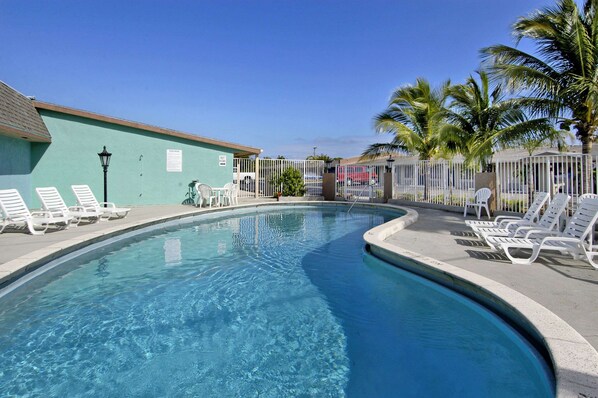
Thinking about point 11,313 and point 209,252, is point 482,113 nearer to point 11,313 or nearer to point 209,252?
point 209,252

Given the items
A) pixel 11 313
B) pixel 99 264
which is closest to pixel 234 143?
pixel 99 264

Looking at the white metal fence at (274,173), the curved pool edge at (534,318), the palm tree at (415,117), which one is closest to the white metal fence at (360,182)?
the white metal fence at (274,173)

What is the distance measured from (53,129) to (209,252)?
10209 millimetres

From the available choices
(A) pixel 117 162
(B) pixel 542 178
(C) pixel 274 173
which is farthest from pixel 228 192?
(B) pixel 542 178

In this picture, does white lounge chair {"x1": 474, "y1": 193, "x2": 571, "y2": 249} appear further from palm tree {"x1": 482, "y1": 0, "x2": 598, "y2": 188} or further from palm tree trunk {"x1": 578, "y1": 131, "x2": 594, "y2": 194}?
palm tree {"x1": 482, "y1": 0, "x2": 598, "y2": 188}

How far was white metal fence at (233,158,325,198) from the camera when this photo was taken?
20453 millimetres

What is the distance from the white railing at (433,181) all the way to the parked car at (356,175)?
1706 mm

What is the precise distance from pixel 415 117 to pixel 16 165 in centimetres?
1686

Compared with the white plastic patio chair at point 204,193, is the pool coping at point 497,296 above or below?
below

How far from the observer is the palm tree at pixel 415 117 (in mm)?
17125

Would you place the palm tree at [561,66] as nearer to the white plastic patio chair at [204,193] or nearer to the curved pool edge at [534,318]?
the curved pool edge at [534,318]

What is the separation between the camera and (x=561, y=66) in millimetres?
9102

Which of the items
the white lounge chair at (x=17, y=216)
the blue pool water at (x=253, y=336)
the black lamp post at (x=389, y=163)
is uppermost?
the black lamp post at (x=389, y=163)

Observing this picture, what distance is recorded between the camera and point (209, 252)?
7.73 meters
